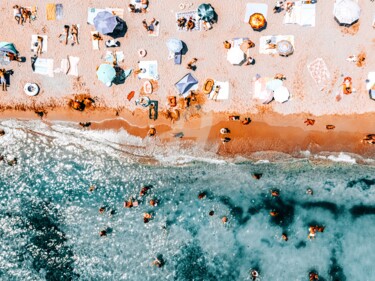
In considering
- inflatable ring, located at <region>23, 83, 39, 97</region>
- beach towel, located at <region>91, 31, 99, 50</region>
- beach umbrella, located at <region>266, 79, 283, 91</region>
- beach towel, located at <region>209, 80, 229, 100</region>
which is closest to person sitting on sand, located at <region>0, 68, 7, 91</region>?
inflatable ring, located at <region>23, 83, 39, 97</region>

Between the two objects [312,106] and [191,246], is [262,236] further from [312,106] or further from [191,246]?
[312,106]

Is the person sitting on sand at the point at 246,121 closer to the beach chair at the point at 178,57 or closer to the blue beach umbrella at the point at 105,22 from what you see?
the beach chair at the point at 178,57

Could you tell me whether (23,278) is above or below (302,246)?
below

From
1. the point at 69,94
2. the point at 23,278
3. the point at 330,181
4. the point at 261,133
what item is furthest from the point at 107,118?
the point at 330,181

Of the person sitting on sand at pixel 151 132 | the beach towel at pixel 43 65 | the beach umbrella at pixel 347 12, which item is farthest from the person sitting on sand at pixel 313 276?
the beach towel at pixel 43 65

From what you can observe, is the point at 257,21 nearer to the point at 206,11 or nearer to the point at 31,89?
the point at 206,11
